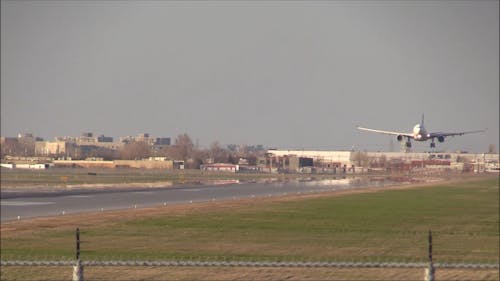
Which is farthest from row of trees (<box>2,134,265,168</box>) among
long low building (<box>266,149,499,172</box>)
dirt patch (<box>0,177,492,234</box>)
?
dirt patch (<box>0,177,492,234</box>)

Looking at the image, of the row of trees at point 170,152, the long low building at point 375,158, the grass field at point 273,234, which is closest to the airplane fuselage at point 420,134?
the long low building at point 375,158

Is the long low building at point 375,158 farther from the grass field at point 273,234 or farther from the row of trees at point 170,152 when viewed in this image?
the grass field at point 273,234

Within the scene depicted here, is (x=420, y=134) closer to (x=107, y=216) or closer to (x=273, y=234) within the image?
(x=273, y=234)

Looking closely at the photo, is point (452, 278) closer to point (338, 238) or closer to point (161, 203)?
point (338, 238)

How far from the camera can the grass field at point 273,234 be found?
106ft

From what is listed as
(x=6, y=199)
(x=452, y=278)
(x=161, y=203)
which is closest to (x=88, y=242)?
(x=452, y=278)

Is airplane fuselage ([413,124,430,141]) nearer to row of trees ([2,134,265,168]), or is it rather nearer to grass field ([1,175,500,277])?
grass field ([1,175,500,277])

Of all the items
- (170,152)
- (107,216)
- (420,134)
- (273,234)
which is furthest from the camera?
(107,216)

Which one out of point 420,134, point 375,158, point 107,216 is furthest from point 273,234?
point 420,134

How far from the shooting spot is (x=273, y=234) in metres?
41.5

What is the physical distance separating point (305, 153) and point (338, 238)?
8.72 m

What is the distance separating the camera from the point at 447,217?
55781 millimetres

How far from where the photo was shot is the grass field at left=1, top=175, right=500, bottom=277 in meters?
32.4

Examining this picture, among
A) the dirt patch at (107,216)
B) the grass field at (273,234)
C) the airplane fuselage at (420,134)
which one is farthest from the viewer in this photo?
the dirt patch at (107,216)
